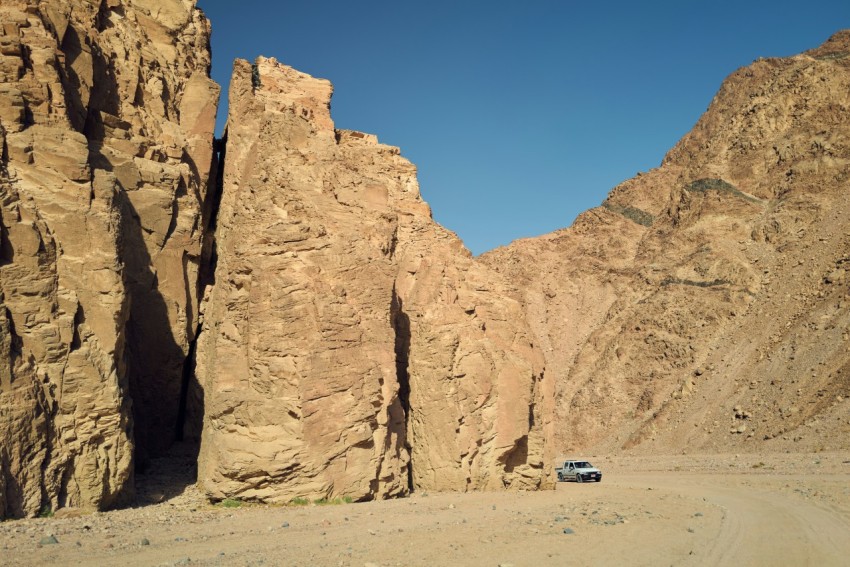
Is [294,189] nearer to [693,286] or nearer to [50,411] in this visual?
[50,411]

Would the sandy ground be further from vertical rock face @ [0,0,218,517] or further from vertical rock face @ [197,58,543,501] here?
vertical rock face @ [0,0,218,517]

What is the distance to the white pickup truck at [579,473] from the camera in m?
29.0

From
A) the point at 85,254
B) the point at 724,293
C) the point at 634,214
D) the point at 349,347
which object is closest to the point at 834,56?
the point at 634,214

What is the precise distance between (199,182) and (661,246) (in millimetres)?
47741

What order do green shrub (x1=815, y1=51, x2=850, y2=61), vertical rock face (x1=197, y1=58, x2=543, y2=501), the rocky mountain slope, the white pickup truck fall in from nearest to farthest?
the rocky mountain slope < vertical rock face (x1=197, y1=58, x2=543, y2=501) < the white pickup truck < green shrub (x1=815, y1=51, x2=850, y2=61)

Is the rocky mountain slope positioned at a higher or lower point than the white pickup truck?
higher

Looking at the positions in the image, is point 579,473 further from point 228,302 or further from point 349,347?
point 228,302

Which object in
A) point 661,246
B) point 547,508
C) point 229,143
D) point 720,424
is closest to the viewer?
point 547,508

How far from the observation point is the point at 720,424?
43.1 meters

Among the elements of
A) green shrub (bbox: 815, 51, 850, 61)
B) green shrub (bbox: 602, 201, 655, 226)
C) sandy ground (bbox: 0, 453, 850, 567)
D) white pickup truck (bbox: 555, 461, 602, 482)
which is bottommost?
white pickup truck (bbox: 555, 461, 602, 482)

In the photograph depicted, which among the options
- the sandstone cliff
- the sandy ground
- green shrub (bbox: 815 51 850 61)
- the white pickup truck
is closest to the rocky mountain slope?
the sandy ground

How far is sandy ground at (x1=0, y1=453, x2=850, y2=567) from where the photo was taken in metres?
11.1

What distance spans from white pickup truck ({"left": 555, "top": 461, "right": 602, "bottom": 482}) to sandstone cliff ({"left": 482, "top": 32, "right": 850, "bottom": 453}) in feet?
42.6

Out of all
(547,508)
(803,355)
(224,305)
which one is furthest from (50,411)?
(803,355)
